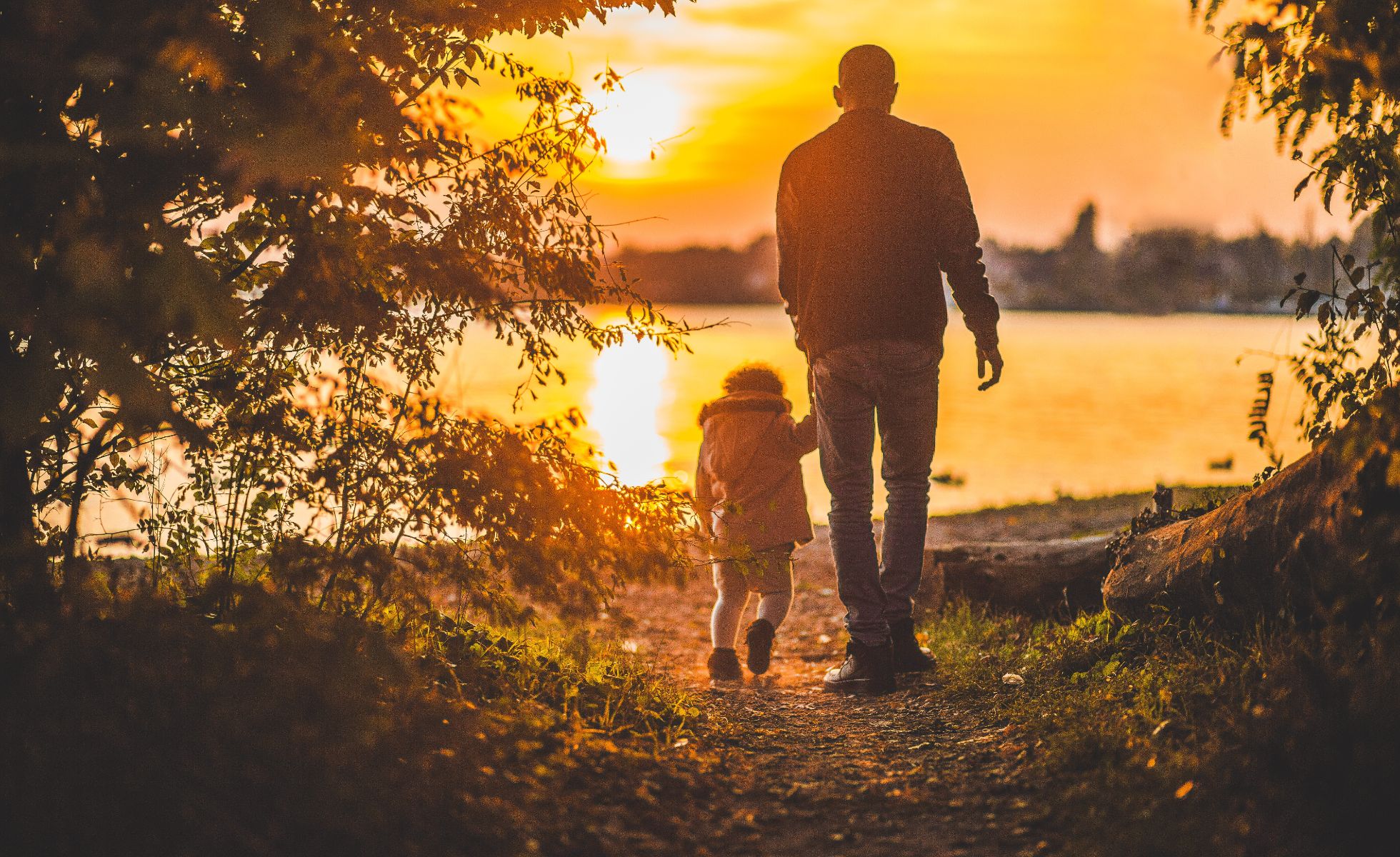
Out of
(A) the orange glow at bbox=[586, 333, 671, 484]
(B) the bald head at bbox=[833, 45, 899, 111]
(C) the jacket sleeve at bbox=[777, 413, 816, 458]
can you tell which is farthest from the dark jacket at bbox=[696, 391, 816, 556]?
(B) the bald head at bbox=[833, 45, 899, 111]

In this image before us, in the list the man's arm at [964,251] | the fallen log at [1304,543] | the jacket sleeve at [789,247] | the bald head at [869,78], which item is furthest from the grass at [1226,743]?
the bald head at [869,78]

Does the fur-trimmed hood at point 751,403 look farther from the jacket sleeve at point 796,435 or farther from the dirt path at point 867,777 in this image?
the dirt path at point 867,777

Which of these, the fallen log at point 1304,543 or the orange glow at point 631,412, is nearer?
the fallen log at point 1304,543

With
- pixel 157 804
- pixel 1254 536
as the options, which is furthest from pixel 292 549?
pixel 1254 536

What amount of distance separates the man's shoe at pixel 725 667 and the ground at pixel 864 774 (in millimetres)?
87

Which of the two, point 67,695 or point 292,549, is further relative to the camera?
point 292,549

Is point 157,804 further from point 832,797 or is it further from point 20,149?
point 832,797

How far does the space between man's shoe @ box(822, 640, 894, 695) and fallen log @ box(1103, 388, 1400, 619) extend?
1.04 meters

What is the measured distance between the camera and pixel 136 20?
2.99 metres

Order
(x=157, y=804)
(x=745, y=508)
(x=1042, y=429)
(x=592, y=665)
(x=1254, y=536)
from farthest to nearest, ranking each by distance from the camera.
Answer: (x=1042, y=429), (x=745, y=508), (x=592, y=665), (x=1254, y=536), (x=157, y=804)

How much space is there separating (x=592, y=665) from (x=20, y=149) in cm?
287

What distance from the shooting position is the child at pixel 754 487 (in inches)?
222

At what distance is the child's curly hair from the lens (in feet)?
19.1

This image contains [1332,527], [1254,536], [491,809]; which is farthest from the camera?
[1254,536]
